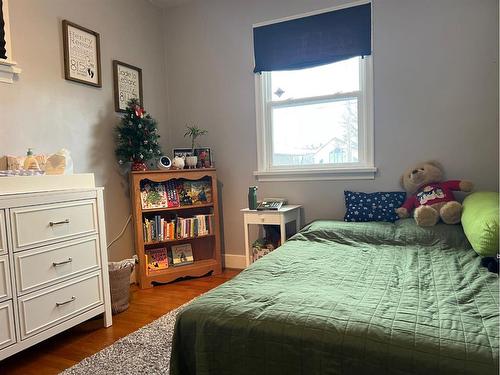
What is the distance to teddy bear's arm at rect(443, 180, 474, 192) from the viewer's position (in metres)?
2.51

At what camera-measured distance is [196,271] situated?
332 cm

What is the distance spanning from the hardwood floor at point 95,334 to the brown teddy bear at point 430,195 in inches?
69.5

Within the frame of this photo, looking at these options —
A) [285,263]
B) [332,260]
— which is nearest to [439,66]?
[332,260]

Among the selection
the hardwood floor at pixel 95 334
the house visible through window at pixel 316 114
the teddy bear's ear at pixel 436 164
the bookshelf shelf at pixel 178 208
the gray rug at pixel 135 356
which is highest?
the house visible through window at pixel 316 114

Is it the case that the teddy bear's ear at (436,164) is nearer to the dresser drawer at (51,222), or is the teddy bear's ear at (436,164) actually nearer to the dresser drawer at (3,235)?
the dresser drawer at (51,222)

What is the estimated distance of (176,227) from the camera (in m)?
3.26

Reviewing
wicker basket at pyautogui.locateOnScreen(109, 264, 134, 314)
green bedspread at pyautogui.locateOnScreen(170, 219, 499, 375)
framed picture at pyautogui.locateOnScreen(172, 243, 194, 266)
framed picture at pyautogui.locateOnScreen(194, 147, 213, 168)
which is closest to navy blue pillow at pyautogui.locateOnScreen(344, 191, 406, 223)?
green bedspread at pyautogui.locateOnScreen(170, 219, 499, 375)

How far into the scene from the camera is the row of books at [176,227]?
3.14m

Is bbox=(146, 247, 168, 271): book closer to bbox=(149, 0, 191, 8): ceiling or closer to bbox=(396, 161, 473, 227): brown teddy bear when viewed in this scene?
bbox=(396, 161, 473, 227): brown teddy bear

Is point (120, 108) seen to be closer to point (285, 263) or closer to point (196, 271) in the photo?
point (196, 271)

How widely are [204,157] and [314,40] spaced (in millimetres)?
1458

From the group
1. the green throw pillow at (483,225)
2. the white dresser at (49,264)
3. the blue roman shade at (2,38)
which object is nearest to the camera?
the green throw pillow at (483,225)

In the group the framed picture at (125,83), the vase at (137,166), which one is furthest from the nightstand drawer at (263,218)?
the framed picture at (125,83)

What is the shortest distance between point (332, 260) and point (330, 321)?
80 cm
